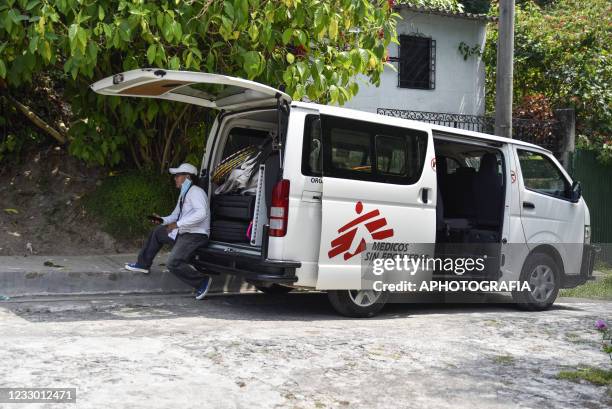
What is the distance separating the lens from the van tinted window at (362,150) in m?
6.89

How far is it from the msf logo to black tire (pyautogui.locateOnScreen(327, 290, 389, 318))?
44 centimetres

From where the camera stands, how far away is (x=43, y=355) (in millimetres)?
5168

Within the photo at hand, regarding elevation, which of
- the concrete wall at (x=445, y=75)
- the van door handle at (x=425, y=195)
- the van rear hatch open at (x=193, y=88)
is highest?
the concrete wall at (x=445, y=75)

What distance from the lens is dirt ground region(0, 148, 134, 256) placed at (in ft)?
32.2

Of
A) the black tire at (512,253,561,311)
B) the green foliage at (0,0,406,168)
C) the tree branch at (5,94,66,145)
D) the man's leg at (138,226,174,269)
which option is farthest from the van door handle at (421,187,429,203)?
the tree branch at (5,94,66,145)

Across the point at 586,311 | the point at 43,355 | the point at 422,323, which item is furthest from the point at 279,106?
the point at 586,311

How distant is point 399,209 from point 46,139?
Result: 6501mm

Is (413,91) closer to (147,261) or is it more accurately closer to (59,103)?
(59,103)

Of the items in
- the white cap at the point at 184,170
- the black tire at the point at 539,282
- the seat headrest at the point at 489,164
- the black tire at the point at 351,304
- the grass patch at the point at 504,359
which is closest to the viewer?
the grass patch at the point at 504,359

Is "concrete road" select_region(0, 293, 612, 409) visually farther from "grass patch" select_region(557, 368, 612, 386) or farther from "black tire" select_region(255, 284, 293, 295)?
"black tire" select_region(255, 284, 293, 295)

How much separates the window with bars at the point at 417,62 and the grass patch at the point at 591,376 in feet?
35.5

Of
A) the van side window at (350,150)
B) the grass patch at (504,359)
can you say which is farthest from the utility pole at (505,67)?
the grass patch at (504,359)

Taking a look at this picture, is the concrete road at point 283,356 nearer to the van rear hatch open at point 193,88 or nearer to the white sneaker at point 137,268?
the white sneaker at point 137,268

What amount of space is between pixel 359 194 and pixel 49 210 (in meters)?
5.27
